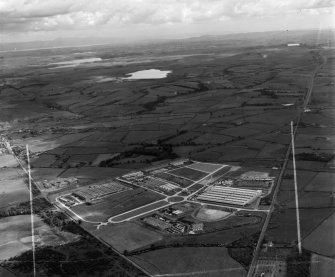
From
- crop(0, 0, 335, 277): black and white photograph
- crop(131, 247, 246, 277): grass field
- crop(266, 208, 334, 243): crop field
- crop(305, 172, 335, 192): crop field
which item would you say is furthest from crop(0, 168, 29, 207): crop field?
crop(305, 172, 335, 192): crop field

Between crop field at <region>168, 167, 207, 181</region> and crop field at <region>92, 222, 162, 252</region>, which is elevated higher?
crop field at <region>168, 167, 207, 181</region>

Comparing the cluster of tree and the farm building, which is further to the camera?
the cluster of tree

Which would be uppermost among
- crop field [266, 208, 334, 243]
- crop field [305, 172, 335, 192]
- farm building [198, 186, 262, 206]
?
crop field [305, 172, 335, 192]

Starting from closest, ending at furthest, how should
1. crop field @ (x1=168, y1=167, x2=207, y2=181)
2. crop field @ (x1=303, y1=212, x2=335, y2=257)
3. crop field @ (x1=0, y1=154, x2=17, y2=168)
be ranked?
1. crop field @ (x1=303, y1=212, x2=335, y2=257)
2. crop field @ (x1=168, y1=167, x2=207, y2=181)
3. crop field @ (x1=0, y1=154, x2=17, y2=168)

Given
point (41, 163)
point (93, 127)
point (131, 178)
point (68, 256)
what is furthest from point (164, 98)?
point (68, 256)

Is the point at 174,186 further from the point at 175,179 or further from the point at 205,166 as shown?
the point at 205,166

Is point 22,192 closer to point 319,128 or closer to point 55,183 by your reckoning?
point 55,183

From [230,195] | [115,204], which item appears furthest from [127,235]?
[230,195]

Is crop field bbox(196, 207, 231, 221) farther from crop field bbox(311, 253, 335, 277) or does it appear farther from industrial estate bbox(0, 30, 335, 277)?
crop field bbox(311, 253, 335, 277)
